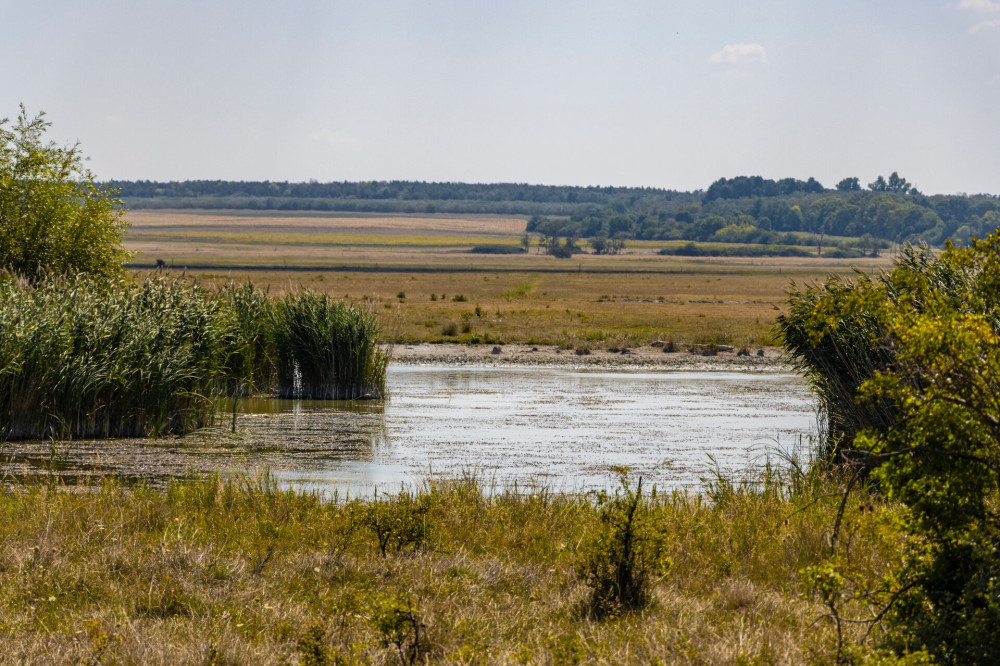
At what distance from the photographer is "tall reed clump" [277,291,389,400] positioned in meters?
26.8

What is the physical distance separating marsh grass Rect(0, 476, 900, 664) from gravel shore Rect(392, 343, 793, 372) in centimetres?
2720

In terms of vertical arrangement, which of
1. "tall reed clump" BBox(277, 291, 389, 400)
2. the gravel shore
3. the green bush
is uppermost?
the green bush

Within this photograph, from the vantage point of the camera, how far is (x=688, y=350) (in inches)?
1724

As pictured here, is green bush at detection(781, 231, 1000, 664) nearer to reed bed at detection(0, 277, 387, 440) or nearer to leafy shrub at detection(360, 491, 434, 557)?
leafy shrub at detection(360, 491, 434, 557)

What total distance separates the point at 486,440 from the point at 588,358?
20585mm

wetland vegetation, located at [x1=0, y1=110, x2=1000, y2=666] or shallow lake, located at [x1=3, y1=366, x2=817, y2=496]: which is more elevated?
wetland vegetation, located at [x1=0, y1=110, x2=1000, y2=666]

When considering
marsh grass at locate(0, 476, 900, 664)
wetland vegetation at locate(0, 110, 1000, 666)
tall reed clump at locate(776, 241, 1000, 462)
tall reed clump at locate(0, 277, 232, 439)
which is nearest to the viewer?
wetland vegetation at locate(0, 110, 1000, 666)

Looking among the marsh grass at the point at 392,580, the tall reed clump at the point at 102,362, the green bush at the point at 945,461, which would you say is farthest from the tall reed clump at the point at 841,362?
the tall reed clump at the point at 102,362

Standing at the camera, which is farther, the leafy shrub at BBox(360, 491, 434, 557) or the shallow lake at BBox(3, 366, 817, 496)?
the shallow lake at BBox(3, 366, 817, 496)

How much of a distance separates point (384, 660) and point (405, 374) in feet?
92.6

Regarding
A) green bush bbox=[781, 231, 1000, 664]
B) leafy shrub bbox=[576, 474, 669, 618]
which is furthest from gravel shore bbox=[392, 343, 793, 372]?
green bush bbox=[781, 231, 1000, 664]

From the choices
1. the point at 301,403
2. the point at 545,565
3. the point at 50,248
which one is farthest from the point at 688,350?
the point at 545,565

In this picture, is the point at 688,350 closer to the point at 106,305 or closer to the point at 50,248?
the point at 50,248

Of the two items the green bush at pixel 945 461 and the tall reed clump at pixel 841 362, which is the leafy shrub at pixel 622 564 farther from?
the tall reed clump at pixel 841 362
